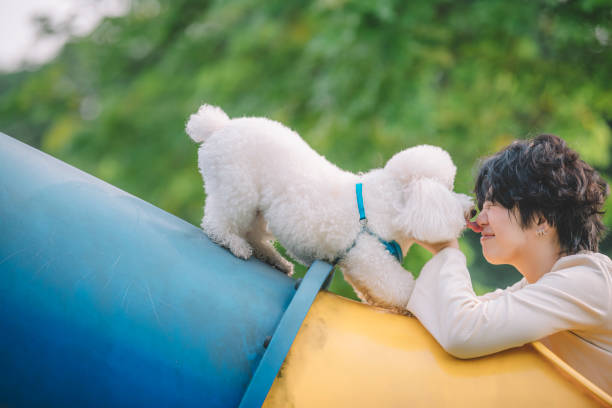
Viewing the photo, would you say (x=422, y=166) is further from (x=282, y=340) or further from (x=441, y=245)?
(x=282, y=340)

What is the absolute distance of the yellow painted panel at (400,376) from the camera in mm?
1206

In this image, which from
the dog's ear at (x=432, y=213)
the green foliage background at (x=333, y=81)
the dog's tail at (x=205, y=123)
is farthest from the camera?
the green foliage background at (x=333, y=81)

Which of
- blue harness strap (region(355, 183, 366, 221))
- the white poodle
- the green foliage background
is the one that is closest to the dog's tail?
the white poodle

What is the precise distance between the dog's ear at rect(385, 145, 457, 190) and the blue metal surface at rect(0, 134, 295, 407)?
1.82 feet

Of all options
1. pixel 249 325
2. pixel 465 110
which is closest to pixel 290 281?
pixel 249 325

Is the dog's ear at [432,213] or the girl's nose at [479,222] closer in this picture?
the dog's ear at [432,213]

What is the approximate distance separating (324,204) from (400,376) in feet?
1.83

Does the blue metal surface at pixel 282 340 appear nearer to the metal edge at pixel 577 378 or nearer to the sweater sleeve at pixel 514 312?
the sweater sleeve at pixel 514 312

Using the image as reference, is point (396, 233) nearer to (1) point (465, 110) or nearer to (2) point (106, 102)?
(1) point (465, 110)

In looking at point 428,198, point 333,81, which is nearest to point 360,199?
point 428,198

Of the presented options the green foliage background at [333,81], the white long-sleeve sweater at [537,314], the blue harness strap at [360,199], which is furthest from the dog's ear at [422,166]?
the green foliage background at [333,81]

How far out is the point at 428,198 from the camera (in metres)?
1.49

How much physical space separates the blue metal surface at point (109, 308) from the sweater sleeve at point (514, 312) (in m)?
0.45

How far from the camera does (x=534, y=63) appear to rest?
3.75m
